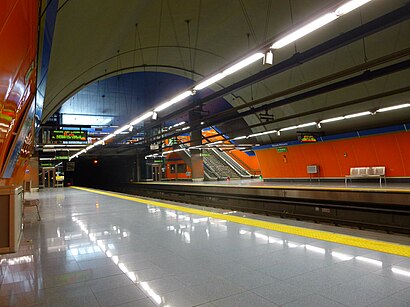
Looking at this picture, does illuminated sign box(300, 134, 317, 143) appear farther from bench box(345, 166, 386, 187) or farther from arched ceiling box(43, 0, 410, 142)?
bench box(345, 166, 386, 187)

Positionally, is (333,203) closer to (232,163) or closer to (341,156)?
(341,156)

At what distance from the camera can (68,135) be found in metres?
13.7

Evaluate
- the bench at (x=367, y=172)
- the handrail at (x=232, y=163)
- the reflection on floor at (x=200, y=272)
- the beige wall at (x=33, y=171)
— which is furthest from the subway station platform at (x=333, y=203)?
the handrail at (x=232, y=163)

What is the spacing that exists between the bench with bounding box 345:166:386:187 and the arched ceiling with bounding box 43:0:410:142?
251 centimetres

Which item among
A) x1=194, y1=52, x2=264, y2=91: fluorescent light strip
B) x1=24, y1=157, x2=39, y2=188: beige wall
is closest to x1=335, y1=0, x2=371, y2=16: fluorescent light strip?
x1=194, y1=52, x2=264, y2=91: fluorescent light strip

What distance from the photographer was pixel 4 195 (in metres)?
2.49

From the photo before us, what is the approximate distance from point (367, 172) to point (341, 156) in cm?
194

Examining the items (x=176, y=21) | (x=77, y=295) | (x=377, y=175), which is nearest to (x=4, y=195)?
(x=77, y=295)

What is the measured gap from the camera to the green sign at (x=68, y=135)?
13.4 m

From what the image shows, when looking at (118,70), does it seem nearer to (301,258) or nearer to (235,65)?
(235,65)

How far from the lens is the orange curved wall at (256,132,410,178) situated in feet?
45.7

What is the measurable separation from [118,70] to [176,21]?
12.8 feet

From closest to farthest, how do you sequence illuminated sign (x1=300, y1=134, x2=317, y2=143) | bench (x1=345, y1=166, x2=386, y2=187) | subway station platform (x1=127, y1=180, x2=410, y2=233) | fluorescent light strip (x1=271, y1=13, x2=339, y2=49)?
fluorescent light strip (x1=271, y1=13, x2=339, y2=49), subway station platform (x1=127, y1=180, x2=410, y2=233), bench (x1=345, y1=166, x2=386, y2=187), illuminated sign (x1=300, y1=134, x2=317, y2=143)

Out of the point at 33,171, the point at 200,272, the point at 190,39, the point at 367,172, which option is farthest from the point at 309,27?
the point at 33,171
